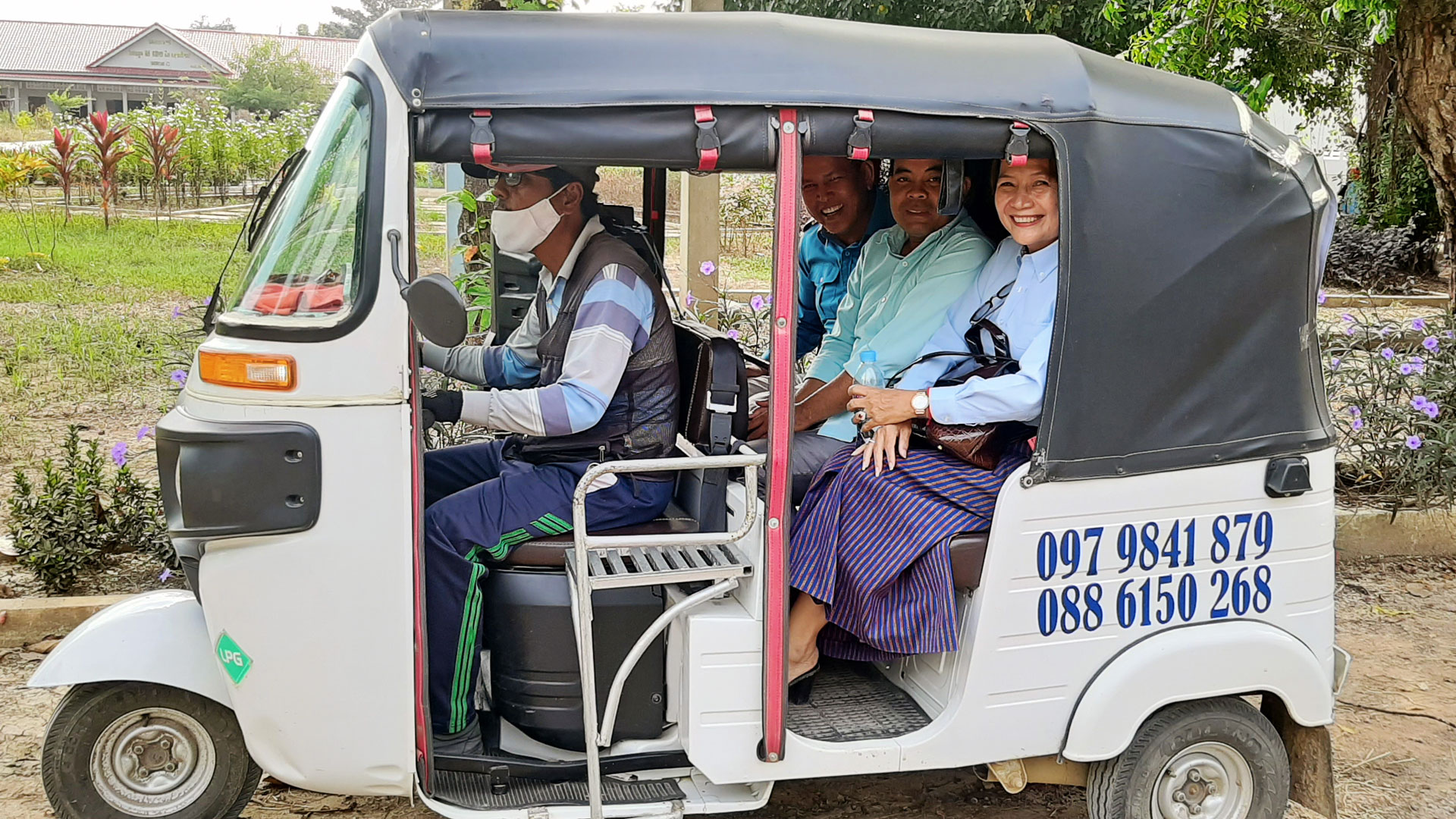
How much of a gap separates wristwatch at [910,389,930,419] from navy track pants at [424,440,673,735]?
752 mm

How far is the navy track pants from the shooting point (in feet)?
10.1

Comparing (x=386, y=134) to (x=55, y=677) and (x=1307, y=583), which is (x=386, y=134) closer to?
(x=55, y=677)

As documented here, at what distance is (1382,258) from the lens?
16.3 m

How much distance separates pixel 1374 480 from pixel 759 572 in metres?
4.79

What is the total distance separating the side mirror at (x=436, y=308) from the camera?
2.55 metres

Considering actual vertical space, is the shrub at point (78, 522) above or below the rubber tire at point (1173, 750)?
above

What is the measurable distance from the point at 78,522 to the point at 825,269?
321cm

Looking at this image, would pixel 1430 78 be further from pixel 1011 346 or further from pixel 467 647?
pixel 467 647

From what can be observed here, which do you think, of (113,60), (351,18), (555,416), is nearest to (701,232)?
(555,416)

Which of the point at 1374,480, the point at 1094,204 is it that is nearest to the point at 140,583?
the point at 1094,204

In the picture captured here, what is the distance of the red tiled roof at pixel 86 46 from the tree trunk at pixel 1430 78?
4204 cm

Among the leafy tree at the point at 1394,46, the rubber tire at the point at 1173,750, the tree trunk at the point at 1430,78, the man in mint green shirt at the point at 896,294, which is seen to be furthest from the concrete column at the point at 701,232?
the tree trunk at the point at 1430,78

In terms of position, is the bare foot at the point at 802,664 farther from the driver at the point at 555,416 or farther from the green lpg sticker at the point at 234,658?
the green lpg sticker at the point at 234,658

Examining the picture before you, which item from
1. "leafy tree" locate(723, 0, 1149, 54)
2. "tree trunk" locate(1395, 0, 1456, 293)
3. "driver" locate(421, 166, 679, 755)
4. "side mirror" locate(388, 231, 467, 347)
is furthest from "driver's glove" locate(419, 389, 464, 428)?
"leafy tree" locate(723, 0, 1149, 54)
